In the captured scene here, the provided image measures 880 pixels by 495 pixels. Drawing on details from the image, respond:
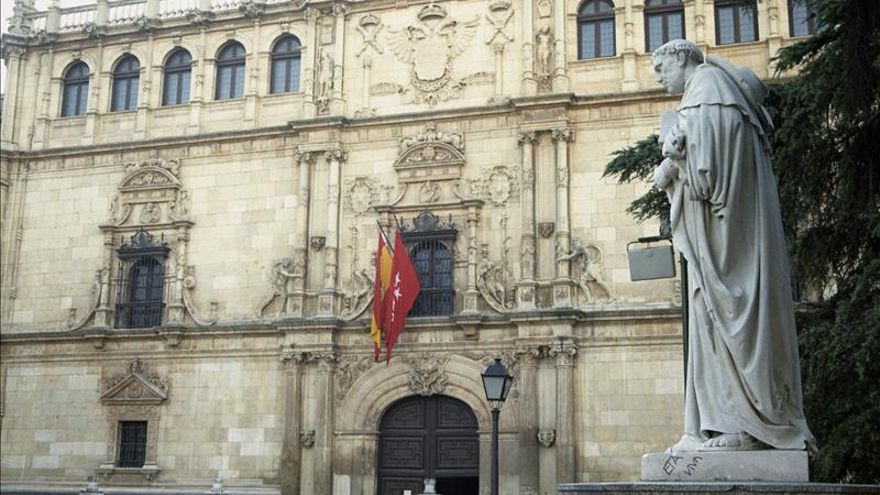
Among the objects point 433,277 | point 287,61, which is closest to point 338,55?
point 287,61

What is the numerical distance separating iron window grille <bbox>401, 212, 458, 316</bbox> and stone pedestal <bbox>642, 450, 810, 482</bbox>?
57.4 ft

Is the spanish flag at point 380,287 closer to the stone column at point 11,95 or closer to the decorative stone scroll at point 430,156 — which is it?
the decorative stone scroll at point 430,156

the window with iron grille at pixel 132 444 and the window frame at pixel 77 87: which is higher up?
the window frame at pixel 77 87

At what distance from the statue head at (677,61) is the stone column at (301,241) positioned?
1810 cm

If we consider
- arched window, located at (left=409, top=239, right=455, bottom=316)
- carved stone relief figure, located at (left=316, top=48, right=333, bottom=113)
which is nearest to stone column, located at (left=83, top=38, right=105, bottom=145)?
carved stone relief figure, located at (left=316, top=48, right=333, bottom=113)

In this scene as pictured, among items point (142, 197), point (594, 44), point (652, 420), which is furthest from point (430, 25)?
point (652, 420)

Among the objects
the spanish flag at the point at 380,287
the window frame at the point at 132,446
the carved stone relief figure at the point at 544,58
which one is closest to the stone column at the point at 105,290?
the window frame at the point at 132,446

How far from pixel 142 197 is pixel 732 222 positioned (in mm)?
22246

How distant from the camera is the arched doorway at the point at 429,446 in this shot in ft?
71.6

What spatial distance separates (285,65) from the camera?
25.3m

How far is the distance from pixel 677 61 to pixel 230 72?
21.6m

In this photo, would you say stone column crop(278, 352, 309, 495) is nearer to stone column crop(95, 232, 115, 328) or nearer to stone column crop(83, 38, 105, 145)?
stone column crop(95, 232, 115, 328)

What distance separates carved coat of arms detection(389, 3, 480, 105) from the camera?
2366 cm

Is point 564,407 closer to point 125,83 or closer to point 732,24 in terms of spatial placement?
point 732,24
